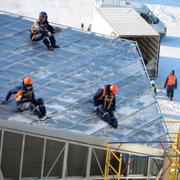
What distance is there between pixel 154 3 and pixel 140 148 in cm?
2877

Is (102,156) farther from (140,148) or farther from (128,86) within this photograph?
(128,86)

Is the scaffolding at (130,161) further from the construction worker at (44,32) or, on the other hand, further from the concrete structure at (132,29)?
the concrete structure at (132,29)

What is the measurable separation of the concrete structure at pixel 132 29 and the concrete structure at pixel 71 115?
671 centimetres

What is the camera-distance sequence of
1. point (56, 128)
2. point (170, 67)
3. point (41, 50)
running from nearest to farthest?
point (56, 128) → point (41, 50) → point (170, 67)

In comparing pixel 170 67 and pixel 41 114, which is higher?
pixel 41 114

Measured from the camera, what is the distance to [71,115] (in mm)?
22438

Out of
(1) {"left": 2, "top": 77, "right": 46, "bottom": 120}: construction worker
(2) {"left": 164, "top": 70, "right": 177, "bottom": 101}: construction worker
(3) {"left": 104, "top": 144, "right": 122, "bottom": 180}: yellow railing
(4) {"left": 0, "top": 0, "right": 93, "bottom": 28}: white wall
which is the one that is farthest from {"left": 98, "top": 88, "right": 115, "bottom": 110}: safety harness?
(4) {"left": 0, "top": 0, "right": 93, "bottom": 28}: white wall

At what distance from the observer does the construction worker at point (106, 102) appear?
22391mm

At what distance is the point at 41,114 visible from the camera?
2184 cm

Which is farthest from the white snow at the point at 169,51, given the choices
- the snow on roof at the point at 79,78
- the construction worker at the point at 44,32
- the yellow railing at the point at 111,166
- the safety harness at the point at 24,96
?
the safety harness at the point at 24,96

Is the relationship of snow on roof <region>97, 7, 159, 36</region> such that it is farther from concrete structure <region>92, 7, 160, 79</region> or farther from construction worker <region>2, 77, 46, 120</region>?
construction worker <region>2, 77, 46, 120</region>

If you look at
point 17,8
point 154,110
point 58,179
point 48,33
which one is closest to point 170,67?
point 17,8

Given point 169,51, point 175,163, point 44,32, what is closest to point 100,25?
point 169,51

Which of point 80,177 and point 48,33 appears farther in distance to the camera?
point 48,33
